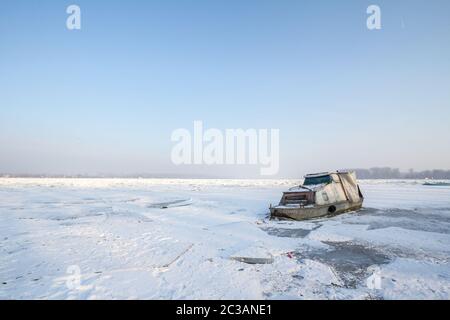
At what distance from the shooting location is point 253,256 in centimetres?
707

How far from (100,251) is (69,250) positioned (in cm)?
93

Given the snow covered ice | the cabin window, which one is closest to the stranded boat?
the cabin window

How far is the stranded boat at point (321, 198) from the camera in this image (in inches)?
500

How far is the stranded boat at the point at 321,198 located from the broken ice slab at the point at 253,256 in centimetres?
531

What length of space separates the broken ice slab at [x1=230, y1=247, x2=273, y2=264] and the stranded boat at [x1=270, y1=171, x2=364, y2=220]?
5.31 m

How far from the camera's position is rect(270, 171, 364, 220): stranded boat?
12.7m

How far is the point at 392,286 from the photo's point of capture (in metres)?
5.11

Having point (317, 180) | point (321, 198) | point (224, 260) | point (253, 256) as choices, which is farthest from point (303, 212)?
point (224, 260)

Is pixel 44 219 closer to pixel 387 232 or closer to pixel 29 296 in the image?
pixel 29 296

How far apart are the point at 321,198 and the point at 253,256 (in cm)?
753

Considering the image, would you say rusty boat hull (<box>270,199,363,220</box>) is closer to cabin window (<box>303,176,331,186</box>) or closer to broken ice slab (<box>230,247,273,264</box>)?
cabin window (<box>303,176,331,186</box>)

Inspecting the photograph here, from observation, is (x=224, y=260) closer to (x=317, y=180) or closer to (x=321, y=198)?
(x=321, y=198)
